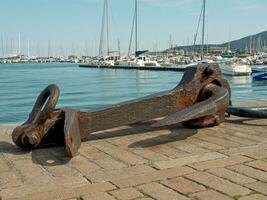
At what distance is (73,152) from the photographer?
4.40m

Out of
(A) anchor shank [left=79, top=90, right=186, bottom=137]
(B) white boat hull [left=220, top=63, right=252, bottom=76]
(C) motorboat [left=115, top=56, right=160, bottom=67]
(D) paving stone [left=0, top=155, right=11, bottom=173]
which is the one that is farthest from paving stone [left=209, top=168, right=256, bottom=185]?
(C) motorboat [left=115, top=56, right=160, bottom=67]

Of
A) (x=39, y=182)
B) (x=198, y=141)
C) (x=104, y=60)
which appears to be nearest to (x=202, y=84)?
(x=198, y=141)

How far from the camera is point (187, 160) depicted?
14.0 feet

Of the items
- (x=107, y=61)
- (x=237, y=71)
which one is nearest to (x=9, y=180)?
→ (x=237, y=71)

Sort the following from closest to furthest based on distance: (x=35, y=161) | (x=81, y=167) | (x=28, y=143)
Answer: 1. (x=81, y=167)
2. (x=35, y=161)
3. (x=28, y=143)

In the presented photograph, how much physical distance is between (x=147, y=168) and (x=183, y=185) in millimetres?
579

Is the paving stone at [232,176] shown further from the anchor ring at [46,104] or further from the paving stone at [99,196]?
the anchor ring at [46,104]

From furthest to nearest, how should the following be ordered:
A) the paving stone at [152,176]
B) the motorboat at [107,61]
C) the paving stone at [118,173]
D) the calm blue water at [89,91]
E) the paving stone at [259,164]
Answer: the motorboat at [107,61]
the calm blue water at [89,91]
the paving stone at [259,164]
the paving stone at [118,173]
the paving stone at [152,176]

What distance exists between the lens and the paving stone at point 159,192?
3.27 meters

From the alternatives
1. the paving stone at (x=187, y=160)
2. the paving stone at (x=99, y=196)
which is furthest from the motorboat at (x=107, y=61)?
the paving stone at (x=99, y=196)

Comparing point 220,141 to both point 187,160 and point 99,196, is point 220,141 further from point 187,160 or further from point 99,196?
point 99,196

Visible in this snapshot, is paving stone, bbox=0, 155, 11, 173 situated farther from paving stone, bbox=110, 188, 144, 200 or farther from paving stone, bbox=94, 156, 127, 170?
paving stone, bbox=110, 188, 144, 200

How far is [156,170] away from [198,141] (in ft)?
4.53

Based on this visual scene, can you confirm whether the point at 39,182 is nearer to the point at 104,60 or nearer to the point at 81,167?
the point at 81,167
